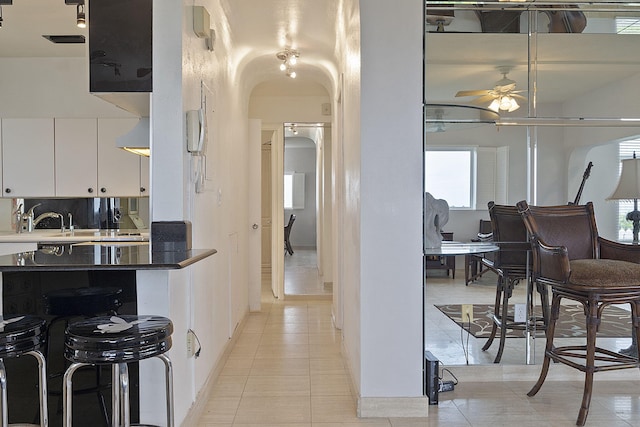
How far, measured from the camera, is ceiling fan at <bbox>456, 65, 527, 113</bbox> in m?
3.13

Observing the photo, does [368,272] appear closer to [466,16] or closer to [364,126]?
[364,126]

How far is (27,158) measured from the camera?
15.3 ft

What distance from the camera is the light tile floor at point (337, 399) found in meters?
2.60

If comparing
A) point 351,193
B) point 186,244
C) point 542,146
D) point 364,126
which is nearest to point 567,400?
point 542,146

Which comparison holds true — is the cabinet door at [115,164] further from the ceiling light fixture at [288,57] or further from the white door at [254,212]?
the ceiling light fixture at [288,57]

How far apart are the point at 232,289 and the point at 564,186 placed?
2.61 m

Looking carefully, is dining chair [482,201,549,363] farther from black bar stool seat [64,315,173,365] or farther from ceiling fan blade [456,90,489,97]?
black bar stool seat [64,315,173,365]

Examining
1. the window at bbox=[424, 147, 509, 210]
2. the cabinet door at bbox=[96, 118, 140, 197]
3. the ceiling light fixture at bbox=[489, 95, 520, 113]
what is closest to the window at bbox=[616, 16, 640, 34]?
the ceiling light fixture at bbox=[489, 95, 520, 113]

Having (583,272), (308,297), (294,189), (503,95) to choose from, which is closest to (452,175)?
(503,95)

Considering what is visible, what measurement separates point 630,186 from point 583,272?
1.07 metres

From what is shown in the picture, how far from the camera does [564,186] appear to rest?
10.4 ft

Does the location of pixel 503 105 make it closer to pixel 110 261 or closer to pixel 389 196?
pixel 389 196

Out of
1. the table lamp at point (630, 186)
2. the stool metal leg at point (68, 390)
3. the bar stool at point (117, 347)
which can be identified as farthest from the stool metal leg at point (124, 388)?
the table lamp at point (630, 186)

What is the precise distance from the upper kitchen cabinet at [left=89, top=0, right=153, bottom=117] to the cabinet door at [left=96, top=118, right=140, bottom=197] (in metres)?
2.46
